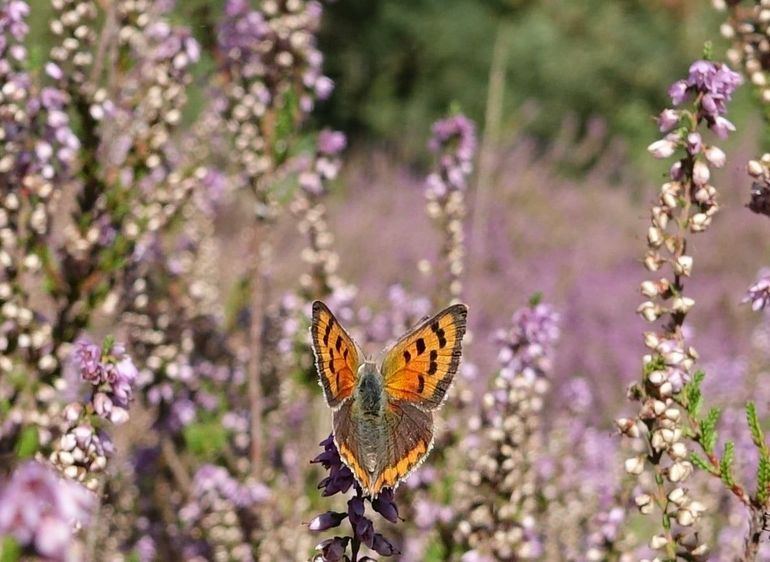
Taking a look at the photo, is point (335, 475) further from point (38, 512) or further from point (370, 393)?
point (38, 512)

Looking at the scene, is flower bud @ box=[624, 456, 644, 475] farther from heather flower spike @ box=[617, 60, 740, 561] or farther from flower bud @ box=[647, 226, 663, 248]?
flower bud @ box=[647, 226, 663, 248]

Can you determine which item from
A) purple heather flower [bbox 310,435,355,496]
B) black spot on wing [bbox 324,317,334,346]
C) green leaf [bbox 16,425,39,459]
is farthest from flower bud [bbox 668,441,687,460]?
green leaf [bbox 16,425,39,459]

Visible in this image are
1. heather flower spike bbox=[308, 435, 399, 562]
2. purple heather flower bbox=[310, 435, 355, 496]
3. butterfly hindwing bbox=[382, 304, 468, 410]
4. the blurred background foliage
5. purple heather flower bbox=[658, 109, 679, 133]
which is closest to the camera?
heather flower spike bbox=[308, 435, 399, 562]

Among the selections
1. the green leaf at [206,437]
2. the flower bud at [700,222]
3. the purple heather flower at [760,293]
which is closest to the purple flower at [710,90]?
the flower bud at [700,222]

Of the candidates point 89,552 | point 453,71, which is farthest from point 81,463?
point 453,71

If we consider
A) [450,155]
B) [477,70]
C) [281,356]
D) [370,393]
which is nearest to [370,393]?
[370,393]

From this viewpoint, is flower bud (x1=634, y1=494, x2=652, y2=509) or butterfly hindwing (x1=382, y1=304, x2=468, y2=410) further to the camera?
butterfly hindwing (x1=382, y1=304, x2=468, y2=410)

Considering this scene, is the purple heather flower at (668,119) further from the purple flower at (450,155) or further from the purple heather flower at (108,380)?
the purple flower at (450,155)

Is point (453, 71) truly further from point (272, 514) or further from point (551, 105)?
point (272, 514)

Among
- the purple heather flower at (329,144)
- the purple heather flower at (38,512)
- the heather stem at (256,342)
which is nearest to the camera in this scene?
the purple heather flower at (38,512)
